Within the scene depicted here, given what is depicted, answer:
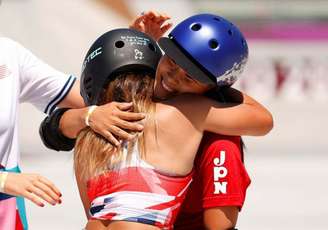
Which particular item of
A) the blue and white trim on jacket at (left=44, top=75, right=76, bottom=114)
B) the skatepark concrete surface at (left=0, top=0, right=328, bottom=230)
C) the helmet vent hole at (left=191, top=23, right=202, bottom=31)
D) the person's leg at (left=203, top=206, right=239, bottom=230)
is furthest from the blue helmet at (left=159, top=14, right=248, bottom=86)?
the skatepark concrete surface at (left=0, top=0, right=328, bottom=230)

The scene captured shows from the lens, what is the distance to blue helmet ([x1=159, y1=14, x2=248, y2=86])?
8.50 feet

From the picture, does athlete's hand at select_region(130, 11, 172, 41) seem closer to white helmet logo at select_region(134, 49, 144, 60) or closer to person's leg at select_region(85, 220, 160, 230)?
white helmet logo at select_region(134, 49, 144, 60)

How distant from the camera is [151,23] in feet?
11.0

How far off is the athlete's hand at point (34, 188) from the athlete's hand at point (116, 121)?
0.76 ft

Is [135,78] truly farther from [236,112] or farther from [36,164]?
[36,164]

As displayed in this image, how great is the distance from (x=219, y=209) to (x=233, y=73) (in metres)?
0.43

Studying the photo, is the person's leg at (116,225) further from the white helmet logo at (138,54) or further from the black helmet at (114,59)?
the white helmet logo at (138,54)

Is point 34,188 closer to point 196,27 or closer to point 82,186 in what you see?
point 82,186

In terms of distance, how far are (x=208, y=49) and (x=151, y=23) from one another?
2.60 feet

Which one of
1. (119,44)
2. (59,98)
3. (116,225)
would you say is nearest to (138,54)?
(119,44)

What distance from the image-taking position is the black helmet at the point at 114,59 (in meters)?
2.76

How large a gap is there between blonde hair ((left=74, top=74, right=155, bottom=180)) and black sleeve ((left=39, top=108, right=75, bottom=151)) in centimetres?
16

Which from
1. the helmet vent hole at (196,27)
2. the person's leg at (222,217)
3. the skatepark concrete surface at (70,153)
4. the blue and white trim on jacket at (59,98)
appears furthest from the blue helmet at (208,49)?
the skatepark concrete surface at (70,153)

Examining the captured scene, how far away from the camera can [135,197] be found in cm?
257
